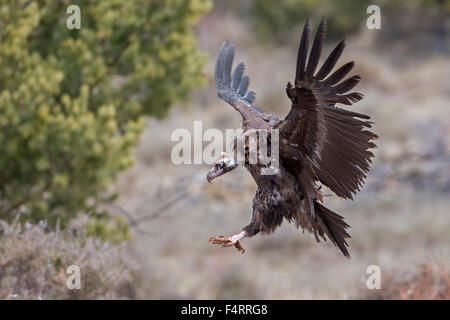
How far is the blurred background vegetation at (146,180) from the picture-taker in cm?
698

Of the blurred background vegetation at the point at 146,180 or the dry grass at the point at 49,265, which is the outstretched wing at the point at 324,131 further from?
the dry grass at the point at 49,265

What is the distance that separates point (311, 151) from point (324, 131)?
0.20 meters

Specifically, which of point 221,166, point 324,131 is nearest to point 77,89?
point 221,166

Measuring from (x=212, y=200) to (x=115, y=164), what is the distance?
6.96 m

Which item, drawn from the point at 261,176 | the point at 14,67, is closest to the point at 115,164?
the point at 14,67

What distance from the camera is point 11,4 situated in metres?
7.78

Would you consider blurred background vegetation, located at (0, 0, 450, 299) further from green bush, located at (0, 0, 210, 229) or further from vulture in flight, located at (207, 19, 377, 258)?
vulture in flight, located at (207, 19, 377, 258)

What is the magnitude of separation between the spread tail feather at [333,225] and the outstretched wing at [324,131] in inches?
9.0

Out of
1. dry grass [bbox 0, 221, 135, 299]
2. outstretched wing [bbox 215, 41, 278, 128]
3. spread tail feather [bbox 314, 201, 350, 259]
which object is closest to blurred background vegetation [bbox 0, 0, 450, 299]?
dry grass [bbox 0, 221, 135, 299]

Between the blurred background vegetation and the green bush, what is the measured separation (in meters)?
0.02

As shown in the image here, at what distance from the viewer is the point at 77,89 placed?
28.7 ft

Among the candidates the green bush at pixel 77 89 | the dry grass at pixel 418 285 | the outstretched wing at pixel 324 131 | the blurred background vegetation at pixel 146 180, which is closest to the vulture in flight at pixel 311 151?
the outstretched wing at pixel 324 131

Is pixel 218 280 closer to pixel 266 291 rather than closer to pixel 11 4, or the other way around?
pixel 266 291

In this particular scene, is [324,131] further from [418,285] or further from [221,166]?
[418,285]
